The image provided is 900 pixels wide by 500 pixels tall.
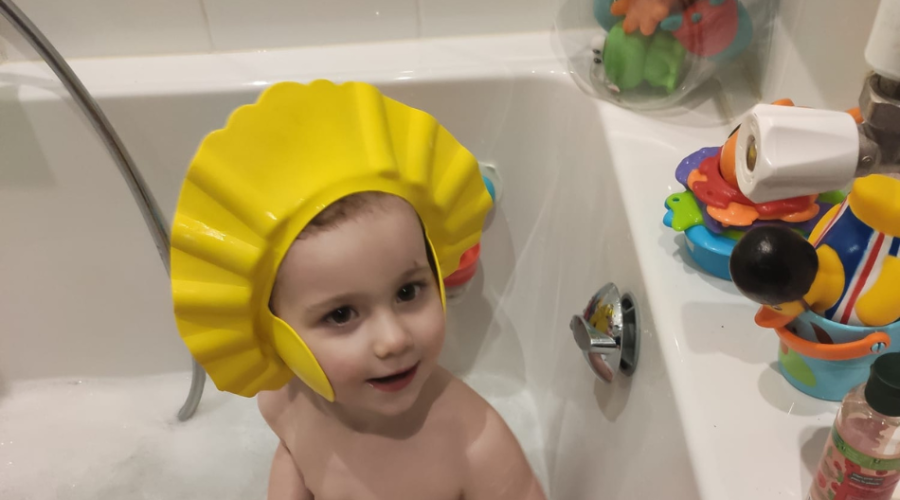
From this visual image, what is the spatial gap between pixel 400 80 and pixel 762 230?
1.84ft

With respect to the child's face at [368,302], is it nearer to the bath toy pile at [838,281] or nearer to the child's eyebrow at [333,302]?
the child's eyebrow at [333,302]

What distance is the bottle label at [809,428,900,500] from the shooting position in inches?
15.9

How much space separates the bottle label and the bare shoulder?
28 centimetres

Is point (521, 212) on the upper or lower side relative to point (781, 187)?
lower

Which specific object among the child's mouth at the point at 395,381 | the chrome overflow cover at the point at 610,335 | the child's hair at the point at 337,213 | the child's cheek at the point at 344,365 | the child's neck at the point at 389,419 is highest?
the child's hair at the point at 337,213

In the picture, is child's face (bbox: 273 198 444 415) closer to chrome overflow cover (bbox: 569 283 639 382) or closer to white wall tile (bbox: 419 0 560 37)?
chrome overflow cover (bbox: 569 283 639 382)

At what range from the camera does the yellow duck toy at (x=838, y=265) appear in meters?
0.41

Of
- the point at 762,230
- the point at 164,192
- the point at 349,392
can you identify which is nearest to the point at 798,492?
the point at 762,230

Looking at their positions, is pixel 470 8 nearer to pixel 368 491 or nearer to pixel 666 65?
pixel 666 65

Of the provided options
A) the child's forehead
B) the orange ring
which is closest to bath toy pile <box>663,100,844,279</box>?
the orange ring

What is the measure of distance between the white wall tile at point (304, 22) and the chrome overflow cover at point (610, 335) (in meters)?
0.46

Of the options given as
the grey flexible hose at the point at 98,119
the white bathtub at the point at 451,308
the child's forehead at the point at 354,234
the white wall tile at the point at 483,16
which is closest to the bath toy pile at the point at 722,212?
the white bathtub at the point at 451,308

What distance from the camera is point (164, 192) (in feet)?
3.10

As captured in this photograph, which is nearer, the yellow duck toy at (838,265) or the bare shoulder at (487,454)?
the yellow duck toy at (838,265)
